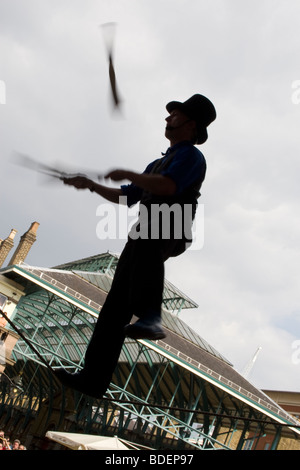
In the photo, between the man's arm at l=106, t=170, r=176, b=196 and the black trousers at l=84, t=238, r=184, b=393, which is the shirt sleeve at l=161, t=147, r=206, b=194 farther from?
the black trousers at l=84, t=238, r=184, b=393

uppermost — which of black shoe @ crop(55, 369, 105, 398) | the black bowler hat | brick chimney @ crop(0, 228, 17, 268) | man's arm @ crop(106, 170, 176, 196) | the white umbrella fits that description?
brick chimney @ crop(0, 228, 17, 268)

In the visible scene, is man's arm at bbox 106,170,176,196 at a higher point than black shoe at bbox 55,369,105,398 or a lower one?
higher

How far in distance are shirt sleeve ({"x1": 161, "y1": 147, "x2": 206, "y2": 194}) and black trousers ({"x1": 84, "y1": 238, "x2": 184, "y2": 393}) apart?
Answer: 11.0 inches

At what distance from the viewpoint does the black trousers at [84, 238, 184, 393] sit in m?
2.03

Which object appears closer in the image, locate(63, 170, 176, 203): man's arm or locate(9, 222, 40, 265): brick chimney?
locate(63, 170, 176, 203): man's arm

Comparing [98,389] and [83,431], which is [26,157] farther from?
[83,431]

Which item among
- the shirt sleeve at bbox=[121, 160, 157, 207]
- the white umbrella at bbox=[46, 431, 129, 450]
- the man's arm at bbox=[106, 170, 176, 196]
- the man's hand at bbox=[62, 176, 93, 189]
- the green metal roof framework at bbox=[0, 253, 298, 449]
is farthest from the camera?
the green metal roof framework at bbox=[0, 253, 298, 449]

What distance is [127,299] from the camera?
213 centimetres

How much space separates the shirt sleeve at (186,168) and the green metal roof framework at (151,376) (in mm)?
18168

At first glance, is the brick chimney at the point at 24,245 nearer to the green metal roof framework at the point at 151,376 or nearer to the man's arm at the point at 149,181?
the green metal roof framework at the point at 151,376

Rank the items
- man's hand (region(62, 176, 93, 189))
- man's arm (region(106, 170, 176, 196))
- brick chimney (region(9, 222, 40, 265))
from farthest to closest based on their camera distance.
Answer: brick chimney (region(9, 222, 40, 265)), man's hand (region(62, 176, 93, 189)), man's arm (region(106, 170, 176, 196))

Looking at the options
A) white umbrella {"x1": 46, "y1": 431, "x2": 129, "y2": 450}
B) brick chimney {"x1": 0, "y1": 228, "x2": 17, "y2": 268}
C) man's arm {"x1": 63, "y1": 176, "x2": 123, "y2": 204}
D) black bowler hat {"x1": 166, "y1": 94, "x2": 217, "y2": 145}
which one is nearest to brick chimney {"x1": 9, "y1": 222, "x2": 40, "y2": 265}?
brick chimney {"x1": 0, "y1": 228, "x2": 17, "y2": 268}

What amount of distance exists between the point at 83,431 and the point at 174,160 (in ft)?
114
